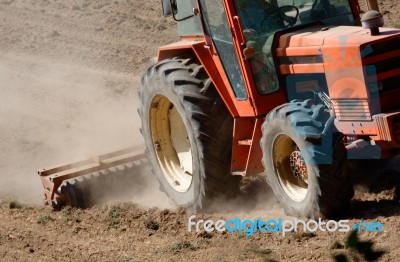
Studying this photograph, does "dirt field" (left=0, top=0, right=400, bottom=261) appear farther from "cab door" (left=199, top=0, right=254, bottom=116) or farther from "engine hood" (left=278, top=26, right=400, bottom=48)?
"engine hood" (left=278, top=26, right=400, bottom=48)

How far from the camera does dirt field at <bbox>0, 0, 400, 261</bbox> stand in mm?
6250

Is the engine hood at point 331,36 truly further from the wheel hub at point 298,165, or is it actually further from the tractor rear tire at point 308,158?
the wheel hub at point 298,165

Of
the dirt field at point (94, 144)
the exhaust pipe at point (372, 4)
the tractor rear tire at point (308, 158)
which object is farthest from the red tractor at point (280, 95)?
the dirt field at point (94, 144)

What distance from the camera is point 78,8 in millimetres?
19141

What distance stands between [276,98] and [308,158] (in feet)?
3.01

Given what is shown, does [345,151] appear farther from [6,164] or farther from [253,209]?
[6,164]

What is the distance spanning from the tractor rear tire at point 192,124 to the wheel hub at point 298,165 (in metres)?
0.88

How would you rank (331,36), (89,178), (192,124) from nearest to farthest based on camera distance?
(331,36) → (192,124) → (89,178)

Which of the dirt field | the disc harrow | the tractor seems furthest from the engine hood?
the disc harrow

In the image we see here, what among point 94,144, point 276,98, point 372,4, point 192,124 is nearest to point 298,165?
point 276,98

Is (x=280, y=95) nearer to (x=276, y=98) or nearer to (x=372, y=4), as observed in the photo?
(x=276, y=98)

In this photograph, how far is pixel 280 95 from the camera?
6855mm

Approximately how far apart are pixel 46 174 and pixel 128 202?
1.08 m

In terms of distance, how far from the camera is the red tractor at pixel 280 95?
6.12m
